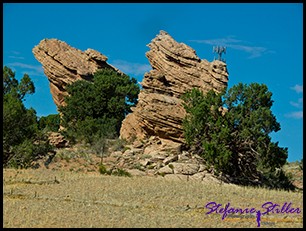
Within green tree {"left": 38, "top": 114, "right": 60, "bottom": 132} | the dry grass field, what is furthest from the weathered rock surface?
the dry grass field

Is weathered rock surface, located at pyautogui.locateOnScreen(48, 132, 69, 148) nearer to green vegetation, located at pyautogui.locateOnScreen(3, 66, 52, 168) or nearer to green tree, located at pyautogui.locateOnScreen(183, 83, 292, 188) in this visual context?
green vegetation, located at pyautogui.locateOnScreen(3, 66, 52, 168)

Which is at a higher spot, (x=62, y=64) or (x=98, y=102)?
(x=62, y=64)

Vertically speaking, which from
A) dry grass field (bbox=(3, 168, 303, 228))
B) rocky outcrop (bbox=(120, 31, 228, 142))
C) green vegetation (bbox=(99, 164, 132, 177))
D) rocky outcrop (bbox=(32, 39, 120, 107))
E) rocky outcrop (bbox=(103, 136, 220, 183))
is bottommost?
dry grass field (bbox=(3, 168, 303, 228))

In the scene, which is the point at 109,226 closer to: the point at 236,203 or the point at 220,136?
the point at 236,203

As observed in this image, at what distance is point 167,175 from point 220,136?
411 cm

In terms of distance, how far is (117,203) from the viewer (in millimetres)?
17672

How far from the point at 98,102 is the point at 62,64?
315 inches

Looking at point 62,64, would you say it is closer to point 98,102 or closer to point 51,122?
point 98,102

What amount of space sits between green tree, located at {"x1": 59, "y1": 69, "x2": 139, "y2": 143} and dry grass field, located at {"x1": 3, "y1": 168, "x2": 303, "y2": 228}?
75.0 ft

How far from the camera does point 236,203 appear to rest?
58.9 feet

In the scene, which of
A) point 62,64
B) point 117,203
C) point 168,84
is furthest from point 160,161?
point 62,64

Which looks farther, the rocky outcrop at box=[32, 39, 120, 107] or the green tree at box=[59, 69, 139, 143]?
the rocky outcrop at box=[32, 39, 120, 107]

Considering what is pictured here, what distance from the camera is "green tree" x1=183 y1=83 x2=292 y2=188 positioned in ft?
104

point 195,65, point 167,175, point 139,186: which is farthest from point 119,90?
point 139,186
